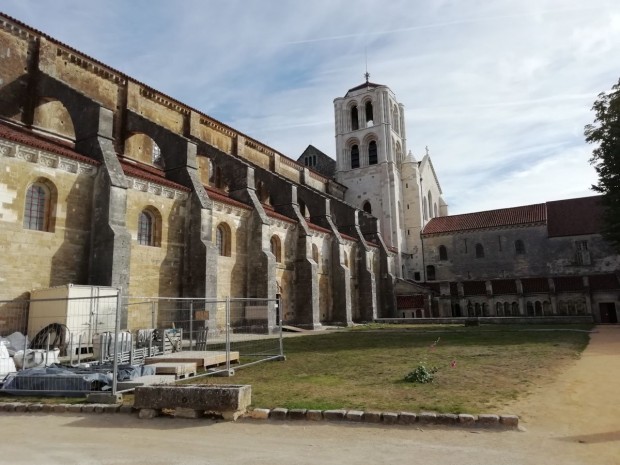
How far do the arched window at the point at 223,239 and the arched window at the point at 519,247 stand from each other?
1219 inches

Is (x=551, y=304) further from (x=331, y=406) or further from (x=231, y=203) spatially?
(x=331, y=406)

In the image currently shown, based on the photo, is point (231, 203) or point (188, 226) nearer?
point (188, 226)

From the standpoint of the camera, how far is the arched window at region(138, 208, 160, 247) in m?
19.2

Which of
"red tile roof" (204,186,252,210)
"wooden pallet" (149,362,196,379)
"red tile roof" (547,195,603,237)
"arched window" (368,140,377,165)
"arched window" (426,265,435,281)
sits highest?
"arched window" (368,140,377,165)

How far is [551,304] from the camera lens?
34.5m

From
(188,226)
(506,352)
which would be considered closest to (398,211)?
(188,226)

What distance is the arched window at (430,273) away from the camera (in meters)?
45.6

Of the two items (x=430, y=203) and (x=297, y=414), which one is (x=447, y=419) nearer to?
(x=297, y=414)

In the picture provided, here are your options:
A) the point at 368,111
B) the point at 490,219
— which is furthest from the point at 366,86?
the point at 490,219

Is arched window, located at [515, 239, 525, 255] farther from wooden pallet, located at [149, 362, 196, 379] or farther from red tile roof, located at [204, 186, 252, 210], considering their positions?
wooden pallet, located at [149, 362, 196, 379]

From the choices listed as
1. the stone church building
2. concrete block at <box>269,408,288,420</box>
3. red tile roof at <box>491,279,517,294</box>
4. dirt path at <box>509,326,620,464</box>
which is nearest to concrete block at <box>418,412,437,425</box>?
dirt path at <box>509,326,620,464</box>

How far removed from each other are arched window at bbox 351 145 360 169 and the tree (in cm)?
2626

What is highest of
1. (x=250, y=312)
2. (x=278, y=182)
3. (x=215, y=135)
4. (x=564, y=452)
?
(x=215, y=135)

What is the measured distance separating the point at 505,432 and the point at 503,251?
133 ft
